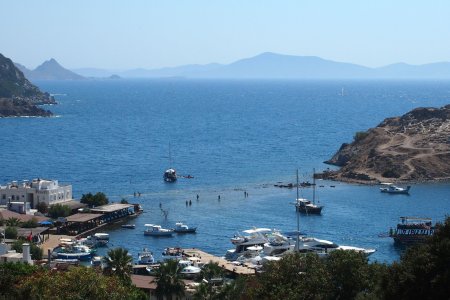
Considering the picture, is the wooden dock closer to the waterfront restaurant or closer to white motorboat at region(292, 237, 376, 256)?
white motorboat at region(292, 237, 376, 256)

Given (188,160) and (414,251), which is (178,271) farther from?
(188,160)

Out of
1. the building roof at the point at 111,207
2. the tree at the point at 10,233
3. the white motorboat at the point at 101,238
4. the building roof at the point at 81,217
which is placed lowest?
the white motorboat at the point at 101,238

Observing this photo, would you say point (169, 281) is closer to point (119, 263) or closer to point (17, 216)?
point (119, 263)

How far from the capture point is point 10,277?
36125mm

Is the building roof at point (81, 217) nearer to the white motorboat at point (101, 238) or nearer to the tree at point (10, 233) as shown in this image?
the white motorboat at point (101, 238)

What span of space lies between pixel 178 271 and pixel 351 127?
136412mm

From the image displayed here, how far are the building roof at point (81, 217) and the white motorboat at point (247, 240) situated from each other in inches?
496

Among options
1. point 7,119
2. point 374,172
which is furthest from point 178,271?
point 7,119

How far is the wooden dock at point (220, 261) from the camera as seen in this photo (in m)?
55.3

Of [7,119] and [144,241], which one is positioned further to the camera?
[7,119]

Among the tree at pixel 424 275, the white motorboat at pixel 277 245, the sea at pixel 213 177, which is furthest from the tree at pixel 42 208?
the tree at pixel 424 275

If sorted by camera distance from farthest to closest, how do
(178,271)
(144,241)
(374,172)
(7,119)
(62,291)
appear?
(7,119) < (374,172) < (144,241) < (178,271) < (62,291)

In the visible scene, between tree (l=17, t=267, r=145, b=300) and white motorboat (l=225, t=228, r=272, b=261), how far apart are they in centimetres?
2851

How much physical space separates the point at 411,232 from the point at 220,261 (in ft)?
53.4
